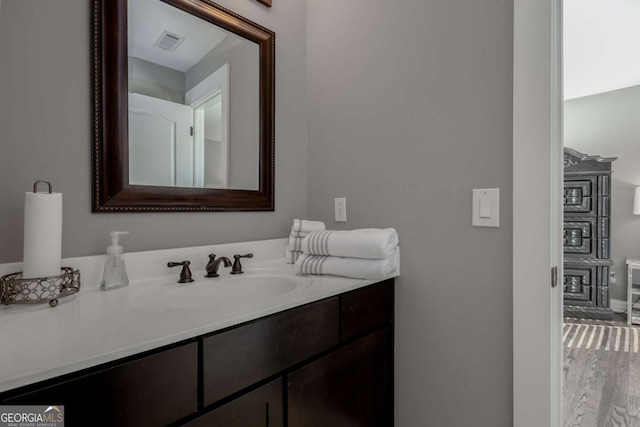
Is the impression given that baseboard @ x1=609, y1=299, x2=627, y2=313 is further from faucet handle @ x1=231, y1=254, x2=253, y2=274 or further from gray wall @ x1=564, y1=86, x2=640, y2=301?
faucet handle @ x1=231, y1=254, x2=253, y2=274

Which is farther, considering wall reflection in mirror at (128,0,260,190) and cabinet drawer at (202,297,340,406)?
wall reflection in mirror at (128,0,260,190)

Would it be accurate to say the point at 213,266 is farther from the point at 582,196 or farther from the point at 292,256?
the point at 582,196

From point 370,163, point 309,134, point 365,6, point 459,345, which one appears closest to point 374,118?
point 370,163

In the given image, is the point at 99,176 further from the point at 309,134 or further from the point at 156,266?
the point at 309,134

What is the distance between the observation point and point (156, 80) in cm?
117

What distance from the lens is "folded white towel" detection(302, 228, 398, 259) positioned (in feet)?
3.84

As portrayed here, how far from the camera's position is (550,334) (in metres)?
1.01

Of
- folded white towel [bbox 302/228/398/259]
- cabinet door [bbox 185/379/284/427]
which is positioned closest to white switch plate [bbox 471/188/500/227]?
folded white towel [bbox 302/228/398/259]

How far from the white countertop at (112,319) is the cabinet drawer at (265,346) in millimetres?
30

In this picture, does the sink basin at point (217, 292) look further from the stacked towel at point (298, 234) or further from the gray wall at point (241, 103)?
the gray wall at point (241, 103)

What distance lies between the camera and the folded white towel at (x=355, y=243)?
3.84 ft

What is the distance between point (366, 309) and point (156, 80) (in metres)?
1.07

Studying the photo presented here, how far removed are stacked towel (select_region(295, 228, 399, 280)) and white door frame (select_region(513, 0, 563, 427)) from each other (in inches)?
15.6

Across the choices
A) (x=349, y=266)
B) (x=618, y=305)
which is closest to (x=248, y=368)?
(x=349, y=266)
